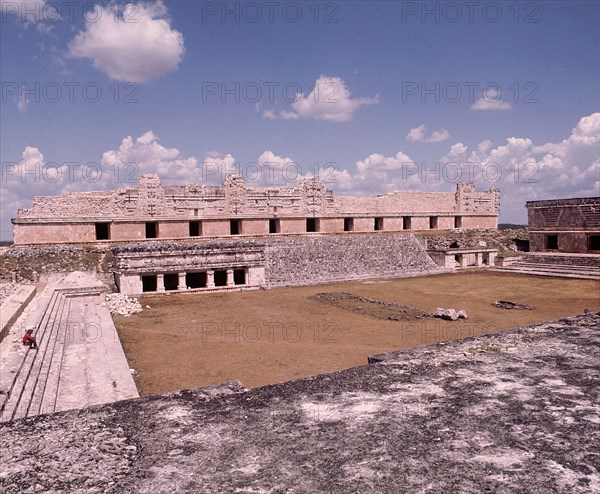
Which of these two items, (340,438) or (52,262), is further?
(52,262)

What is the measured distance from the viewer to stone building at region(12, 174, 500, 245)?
24156 mm

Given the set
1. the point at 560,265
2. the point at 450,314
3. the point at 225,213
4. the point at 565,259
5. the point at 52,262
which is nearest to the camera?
the point at 450,314

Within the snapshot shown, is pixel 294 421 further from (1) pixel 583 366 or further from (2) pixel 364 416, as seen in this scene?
(1) pixel 583 366

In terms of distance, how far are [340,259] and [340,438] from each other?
21.8 meters

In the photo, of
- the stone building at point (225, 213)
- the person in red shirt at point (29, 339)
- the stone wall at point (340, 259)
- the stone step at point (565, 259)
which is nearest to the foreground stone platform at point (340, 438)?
the person in red shirt at point (29, 339)

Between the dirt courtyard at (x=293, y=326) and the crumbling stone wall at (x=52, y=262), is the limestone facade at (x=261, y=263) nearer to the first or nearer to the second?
the dirt courtyard at (x=293, y=326)

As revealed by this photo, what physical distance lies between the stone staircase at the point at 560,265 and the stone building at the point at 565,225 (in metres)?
1.71

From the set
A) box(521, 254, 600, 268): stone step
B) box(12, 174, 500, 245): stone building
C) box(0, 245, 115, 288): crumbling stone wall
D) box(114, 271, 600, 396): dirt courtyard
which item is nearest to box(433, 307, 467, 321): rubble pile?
box(114, 271, 600, 396): dirt courtyard

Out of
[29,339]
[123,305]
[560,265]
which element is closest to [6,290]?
[123,305]

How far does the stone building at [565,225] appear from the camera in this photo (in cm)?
2734

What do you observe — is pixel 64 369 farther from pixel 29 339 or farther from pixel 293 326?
pixel 293 326

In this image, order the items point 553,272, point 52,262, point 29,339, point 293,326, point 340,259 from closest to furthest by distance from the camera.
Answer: point 29,339 < point 293,326 < point 52,262 < point 340,259 < point 553,272

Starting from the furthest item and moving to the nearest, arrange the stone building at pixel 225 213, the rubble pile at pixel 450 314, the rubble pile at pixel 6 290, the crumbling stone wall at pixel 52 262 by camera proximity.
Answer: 1. the stone building at pixel 225 213
2. the crumbling stone wall at pixel 52 262
3. the rubble pile at pixel 6 290
4. the rubble pile at pixel 450 314

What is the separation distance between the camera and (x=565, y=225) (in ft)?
93.8
